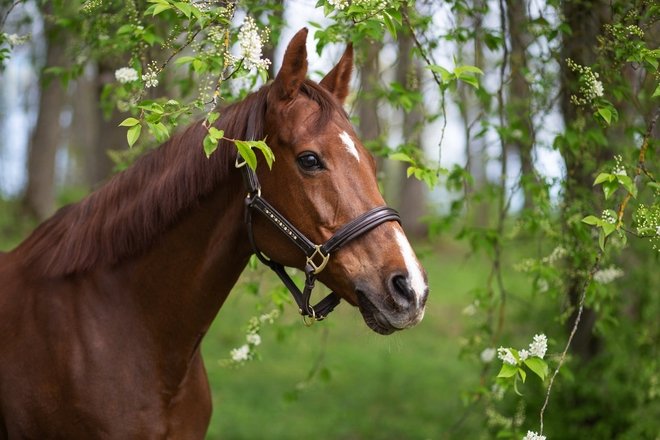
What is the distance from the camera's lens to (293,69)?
2.70m

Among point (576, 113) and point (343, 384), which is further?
point (343, 384)

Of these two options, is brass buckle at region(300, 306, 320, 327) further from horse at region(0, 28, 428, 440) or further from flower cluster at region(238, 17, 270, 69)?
flower cluster at region(238, 17, 270, 69)

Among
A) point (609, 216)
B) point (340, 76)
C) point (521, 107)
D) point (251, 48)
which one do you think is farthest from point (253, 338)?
point (521, 107)

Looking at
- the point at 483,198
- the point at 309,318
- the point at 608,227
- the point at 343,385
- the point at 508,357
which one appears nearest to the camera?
the point at 508,357

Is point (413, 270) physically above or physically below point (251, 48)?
below

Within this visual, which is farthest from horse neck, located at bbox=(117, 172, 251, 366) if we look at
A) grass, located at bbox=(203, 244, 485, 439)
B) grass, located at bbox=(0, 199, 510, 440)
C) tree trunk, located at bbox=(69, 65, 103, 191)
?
tree trunk, located at bbox=(69, 65, 103, 191)

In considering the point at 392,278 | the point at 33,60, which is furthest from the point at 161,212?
the point at 33,60

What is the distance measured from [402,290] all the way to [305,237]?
43 cm

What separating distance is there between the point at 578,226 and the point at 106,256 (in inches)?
89.6

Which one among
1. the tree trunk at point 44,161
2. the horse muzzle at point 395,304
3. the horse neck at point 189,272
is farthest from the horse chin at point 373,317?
the tree trunk at point 44,161

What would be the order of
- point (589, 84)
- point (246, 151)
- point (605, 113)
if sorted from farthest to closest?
point (589, 84), point (605, 113), point (246, 151)

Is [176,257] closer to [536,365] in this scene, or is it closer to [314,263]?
[314,263]

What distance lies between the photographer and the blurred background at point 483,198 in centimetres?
365

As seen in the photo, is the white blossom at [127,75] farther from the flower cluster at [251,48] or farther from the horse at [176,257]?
the flower cluster at [251,48]
